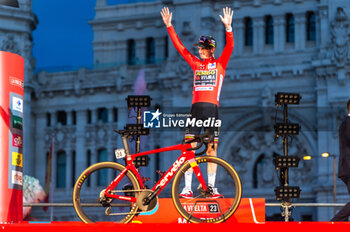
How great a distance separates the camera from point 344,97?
47156mm

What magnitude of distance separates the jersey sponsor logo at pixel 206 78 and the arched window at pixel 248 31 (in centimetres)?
4136

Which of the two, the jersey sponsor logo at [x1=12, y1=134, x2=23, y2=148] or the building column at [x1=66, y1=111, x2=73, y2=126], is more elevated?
the building column at [x1=66, y1=111, x2=73, y2=126]

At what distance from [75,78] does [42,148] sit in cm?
584

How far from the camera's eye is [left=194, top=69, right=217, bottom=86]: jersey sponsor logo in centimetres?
1179

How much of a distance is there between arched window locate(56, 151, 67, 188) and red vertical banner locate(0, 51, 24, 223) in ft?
154

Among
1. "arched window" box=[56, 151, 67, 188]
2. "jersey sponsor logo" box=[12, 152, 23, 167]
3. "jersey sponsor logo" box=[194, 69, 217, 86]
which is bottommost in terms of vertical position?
"jersey sponsor logo" box=[12, 152, 23, 167]

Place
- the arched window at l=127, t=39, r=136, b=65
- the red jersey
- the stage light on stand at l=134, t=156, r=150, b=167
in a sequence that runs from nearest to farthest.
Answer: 1. the red jersey
2. the stage light on stand at l=134, t=156, r=150, b=167
3. the arched window at l=127, t=39, r=136, b=65

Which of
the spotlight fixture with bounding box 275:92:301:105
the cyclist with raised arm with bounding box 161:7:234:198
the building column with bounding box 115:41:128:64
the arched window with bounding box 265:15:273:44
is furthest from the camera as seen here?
the building column with bounding box 115:41:128:64

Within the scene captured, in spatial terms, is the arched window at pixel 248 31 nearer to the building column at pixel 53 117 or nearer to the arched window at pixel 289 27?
the arched window at pixel 289 27

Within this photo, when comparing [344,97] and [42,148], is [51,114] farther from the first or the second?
[344,97]

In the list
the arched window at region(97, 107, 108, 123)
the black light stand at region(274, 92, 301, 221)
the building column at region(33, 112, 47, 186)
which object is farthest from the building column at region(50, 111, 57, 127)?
the black light stand at region(274, 92, 301, 221)

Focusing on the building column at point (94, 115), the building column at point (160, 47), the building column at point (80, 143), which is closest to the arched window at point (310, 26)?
the building column at point (160, 47)

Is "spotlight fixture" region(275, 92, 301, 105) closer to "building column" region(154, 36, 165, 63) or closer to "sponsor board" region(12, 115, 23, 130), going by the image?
"sponsor board" region(12, 115, 23, 130)

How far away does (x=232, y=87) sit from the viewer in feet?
166
